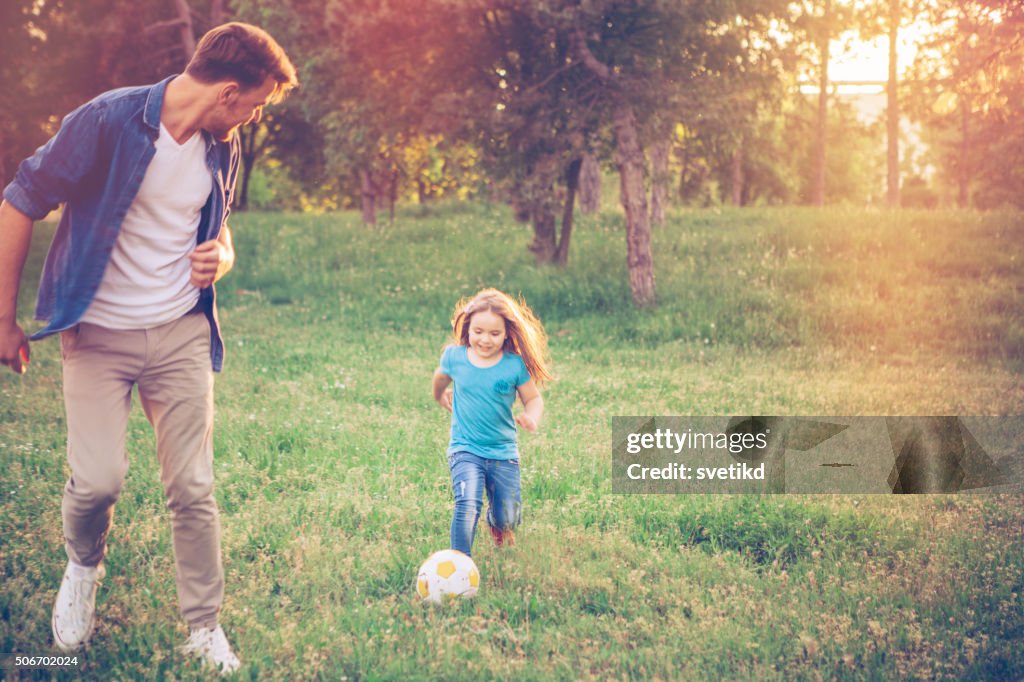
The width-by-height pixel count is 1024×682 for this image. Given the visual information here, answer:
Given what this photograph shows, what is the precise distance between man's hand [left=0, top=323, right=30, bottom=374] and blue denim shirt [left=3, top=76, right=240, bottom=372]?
0.09 m

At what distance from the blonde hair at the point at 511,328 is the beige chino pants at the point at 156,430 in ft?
5.46

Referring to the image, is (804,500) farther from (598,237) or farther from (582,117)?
(598,237)

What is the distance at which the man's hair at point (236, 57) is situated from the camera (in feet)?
12.0

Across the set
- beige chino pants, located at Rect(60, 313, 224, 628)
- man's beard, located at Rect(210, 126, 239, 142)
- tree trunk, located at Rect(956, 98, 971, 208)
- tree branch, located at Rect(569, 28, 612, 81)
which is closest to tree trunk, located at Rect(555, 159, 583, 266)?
tree branch, located at Rect(569, 28, 612, 81)

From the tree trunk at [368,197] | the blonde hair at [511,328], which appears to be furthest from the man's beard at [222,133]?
the tree trunk at [368,197]

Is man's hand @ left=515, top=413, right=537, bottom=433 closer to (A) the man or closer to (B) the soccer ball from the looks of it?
(B) the soccer ball

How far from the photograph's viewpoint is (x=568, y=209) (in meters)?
16.7

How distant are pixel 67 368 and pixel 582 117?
11449 millimetres

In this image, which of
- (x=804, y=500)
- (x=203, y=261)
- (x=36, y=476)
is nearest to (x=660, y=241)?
(x=804, y=500)

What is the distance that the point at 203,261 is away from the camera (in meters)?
3.82

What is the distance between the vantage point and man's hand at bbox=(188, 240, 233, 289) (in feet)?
12.5

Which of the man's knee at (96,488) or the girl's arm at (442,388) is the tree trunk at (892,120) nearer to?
the girl's arm at (442,388)

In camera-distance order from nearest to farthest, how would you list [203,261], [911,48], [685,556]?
[203,261], [685,556], [911,48]

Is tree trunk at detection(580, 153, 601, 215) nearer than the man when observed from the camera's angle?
No
